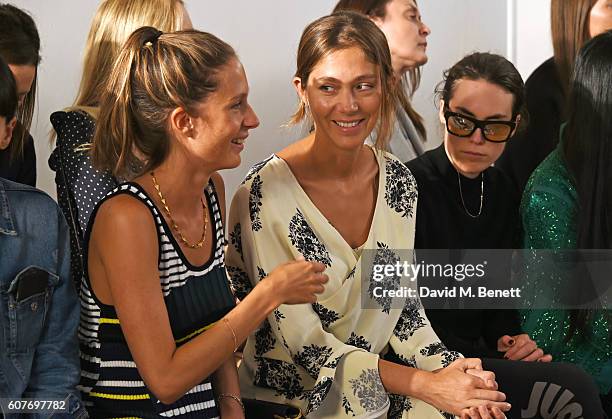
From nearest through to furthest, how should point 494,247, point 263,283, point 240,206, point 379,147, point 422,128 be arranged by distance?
point 263,283, point 240,206, point 379,147, point 494,247, point 422,128

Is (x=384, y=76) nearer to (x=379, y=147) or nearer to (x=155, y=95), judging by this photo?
(x=379, y=147)

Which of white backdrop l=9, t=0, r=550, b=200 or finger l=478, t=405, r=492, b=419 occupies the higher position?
white backdrop l=9, t=0, r=550, b=200

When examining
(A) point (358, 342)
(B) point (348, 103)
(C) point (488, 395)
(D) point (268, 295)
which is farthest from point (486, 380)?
(B) point (348, 103)

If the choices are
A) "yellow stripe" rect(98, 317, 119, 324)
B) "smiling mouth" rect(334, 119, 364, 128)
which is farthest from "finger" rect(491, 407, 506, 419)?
"yellow stripe" rect(98, 317, 119, 324)

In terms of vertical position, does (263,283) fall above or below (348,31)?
A: below

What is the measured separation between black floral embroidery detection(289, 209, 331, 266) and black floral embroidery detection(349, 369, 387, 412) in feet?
0.72

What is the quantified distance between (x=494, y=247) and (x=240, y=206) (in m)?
0.62

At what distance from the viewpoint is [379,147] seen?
6.88ft

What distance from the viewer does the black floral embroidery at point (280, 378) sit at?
1914 millimetres

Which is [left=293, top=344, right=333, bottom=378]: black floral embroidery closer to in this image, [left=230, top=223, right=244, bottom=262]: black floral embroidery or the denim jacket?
[left=230, top=223, right=244, bottom=262]: black floral embroidery

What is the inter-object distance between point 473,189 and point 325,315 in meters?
0.51

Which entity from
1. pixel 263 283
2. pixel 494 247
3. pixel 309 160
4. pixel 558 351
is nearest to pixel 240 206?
pixel 309 160

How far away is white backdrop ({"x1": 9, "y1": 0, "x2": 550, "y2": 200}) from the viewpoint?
2281 mm

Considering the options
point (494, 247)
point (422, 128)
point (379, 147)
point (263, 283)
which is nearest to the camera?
point (263, 283)
